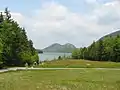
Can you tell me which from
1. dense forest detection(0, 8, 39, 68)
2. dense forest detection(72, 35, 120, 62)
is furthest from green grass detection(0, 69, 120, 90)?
dense forest detection(72, 35, 120, 62)

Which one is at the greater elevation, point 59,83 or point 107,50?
point 107,50

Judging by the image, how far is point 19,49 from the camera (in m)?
101

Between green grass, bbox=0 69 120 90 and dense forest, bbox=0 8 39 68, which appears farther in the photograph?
dense forest, bbox=0 8 39 68

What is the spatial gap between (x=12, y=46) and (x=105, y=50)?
214ft

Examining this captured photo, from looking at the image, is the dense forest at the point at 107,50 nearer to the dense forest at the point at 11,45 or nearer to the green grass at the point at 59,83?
the dense forest at the point at 11,45

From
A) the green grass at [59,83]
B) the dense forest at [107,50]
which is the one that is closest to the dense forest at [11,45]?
the green grass at [59,83]

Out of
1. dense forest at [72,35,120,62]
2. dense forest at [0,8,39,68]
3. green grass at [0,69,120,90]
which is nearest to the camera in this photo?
green grass at [0,69,120,90]

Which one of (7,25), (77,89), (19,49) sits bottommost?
(77,89)

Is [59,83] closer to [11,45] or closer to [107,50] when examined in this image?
[11,45]

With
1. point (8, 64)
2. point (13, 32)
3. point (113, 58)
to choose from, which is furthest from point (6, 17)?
point (113, 58)

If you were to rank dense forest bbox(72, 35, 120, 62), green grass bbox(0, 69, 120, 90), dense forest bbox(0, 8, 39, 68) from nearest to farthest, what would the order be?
green grass bbox(0, 69, 120, 90), dense forest bbox(0, 8, 39, 68), dense forest bbox(72, 35, 120, 62)

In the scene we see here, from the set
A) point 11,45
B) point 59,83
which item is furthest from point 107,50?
point 59,83

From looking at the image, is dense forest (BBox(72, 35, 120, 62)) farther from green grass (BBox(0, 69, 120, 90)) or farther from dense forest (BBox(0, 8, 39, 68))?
green grass (BBox(0, 69, 120, 90))

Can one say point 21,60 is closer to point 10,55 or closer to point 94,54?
point 10,55
